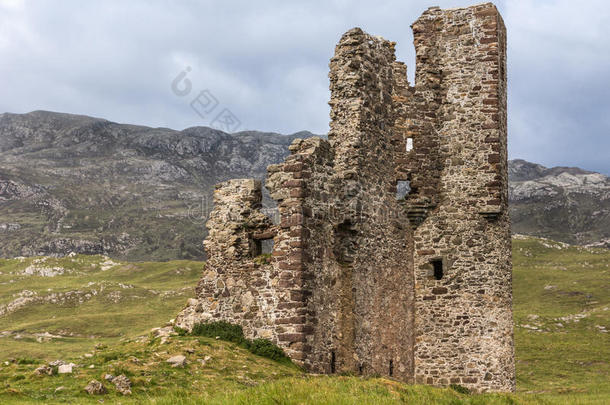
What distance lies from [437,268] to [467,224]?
206 cm

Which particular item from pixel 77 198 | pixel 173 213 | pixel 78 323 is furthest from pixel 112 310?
pixel 77 198

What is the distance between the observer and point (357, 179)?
866 inches

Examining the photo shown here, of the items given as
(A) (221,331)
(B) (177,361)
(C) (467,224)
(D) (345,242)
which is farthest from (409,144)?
(B) (177,361)

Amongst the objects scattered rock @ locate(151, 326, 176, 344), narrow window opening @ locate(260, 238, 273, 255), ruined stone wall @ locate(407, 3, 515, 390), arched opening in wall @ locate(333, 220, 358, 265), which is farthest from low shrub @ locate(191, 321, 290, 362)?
ruined stone wall @ locate(407, 3, 515, 390)

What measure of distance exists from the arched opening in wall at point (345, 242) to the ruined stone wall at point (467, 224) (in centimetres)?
610

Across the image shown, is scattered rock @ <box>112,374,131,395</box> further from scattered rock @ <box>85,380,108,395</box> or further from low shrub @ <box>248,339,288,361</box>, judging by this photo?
low shrub @ <box>248,339,288,361</box>

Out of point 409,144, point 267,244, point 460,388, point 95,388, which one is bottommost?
point 460,388

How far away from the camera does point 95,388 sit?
1384 cm

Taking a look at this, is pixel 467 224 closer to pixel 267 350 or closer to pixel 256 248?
pixel 256 248

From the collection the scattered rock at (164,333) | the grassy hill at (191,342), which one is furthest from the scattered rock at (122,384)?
the scattered rock at (164,333)

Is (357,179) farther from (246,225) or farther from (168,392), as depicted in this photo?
(168,392)

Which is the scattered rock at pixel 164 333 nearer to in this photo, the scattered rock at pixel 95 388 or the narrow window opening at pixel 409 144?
the scattered rock at pixel 95 388

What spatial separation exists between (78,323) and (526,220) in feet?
518

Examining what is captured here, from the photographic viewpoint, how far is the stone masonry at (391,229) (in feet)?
64.3
